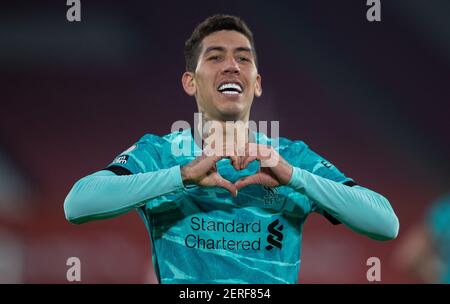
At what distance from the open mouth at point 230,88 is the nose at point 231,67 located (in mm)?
41

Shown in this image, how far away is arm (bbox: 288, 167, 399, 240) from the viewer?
6.61 ft

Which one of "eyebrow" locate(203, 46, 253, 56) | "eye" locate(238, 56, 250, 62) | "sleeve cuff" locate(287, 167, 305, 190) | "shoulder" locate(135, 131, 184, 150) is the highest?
"eyebrow" locate(203, 46, 253, 56)

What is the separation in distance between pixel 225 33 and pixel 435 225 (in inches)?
53.6

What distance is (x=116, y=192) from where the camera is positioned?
1979 millimetres

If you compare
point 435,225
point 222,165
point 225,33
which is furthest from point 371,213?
point 435,225

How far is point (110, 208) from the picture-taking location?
1.98 meters

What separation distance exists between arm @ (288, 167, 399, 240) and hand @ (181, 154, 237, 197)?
0.74 feet

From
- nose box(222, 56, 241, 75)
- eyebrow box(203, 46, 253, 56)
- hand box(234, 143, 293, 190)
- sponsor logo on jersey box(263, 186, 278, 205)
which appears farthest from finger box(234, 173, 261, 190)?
eyebrow box(203, 46, 253, 56)

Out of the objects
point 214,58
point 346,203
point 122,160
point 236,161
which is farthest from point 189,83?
point 346,203

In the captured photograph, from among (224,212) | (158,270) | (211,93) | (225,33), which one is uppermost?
(225,33)

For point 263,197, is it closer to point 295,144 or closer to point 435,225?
point 295,144

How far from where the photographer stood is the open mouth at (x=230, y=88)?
2.25 m

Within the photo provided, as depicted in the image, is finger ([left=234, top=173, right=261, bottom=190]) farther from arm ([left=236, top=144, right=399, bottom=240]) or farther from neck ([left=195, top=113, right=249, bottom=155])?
neck ([left=195, top=113, right=249, bottom=155])

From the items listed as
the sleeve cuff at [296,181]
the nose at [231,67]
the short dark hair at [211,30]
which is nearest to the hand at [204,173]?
the sleeve cuff at [296,181]
